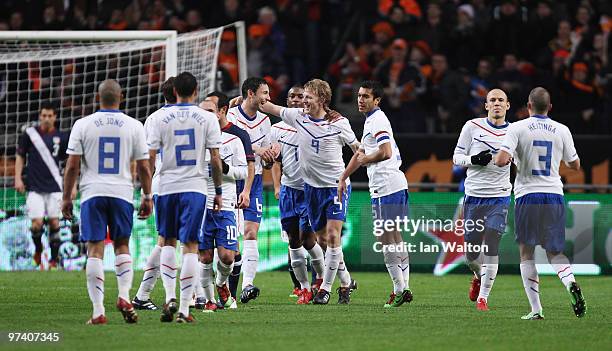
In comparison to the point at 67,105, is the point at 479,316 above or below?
below

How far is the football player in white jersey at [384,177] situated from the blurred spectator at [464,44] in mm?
8694

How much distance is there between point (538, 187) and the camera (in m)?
11.6

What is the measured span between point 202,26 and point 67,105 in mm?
4194

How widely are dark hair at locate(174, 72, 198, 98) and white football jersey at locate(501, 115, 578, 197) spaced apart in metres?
3.05

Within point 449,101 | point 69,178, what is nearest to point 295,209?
point 69,178

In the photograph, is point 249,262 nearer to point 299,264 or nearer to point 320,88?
point 299,264

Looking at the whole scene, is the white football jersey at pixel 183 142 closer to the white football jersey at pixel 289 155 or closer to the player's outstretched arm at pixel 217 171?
the player's outstretched arm at pixel 217 171

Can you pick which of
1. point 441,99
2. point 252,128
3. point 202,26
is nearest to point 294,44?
point 202,26

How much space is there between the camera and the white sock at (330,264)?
44.2 ft

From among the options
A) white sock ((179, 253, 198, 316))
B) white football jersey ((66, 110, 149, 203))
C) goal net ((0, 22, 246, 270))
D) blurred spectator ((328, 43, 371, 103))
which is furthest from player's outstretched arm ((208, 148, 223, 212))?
blurred spectator ((328, 43, 371, 103))

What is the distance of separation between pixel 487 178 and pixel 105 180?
496 cm

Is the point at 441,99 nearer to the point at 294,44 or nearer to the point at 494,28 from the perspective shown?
the point at 494,28

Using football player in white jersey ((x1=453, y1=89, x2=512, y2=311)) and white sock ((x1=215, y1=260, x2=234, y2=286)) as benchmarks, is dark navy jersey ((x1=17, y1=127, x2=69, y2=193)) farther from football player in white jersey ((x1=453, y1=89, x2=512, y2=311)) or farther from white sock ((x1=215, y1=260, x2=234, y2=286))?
football player in white jersey ((x1=453, y1=89, x2=512, y2=311))

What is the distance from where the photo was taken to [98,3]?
25016 millimetres
